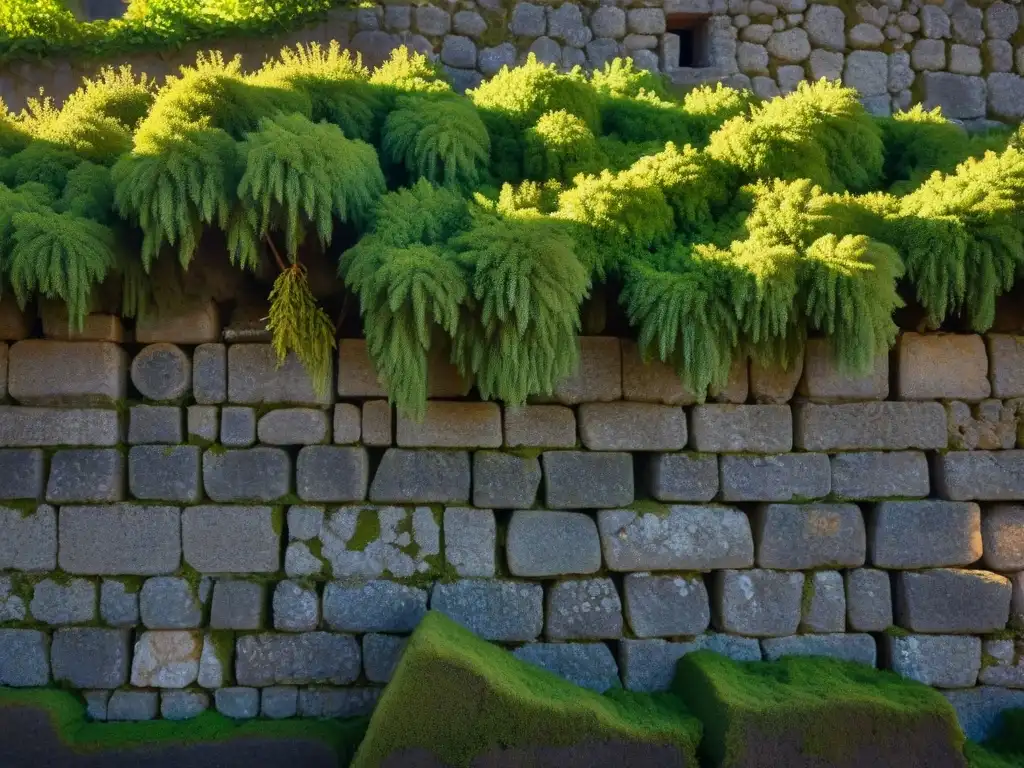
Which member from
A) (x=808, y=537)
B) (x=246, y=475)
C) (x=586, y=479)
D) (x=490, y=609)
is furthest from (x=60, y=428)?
(x=808, y=537)

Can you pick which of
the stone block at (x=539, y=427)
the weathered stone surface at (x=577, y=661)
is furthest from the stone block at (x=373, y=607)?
the stone block at (x=539, y=427)

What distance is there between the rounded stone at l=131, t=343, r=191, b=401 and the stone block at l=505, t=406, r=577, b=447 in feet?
5.80

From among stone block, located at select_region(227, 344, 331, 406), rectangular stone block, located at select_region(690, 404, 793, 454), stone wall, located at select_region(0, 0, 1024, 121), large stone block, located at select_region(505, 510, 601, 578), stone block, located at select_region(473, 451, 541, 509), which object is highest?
stone wall, located at select_region(0, 0, 1024, 121)

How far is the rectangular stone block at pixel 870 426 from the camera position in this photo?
17.4ft

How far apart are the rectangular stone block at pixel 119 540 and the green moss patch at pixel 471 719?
1506 mm

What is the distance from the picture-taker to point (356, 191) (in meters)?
4.85

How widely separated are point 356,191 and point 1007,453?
3913 mm

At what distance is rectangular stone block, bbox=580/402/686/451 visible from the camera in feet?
17.0

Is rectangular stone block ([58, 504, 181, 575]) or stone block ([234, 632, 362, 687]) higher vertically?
rectangular stone block ([58, 504, 181, 575])

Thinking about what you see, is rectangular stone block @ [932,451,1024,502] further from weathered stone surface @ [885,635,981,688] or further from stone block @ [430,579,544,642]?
stone block @ [430,579,544,642]

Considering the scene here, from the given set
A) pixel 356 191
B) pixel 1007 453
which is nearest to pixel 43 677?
pixel 356 191

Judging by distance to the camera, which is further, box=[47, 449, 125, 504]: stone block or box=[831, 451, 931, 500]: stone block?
box=[831, 451, 931, 500]: stone block

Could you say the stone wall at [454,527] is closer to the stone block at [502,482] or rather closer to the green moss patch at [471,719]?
the stone block at [502,482]

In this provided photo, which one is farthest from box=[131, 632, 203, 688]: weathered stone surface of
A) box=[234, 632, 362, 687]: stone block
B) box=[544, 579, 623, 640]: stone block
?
box=[544, 579, 623, 640]: stone block
